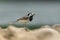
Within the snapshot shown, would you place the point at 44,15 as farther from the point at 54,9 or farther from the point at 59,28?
the point at 59,28

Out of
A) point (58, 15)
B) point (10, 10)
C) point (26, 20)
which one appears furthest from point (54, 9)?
point (26, 20)

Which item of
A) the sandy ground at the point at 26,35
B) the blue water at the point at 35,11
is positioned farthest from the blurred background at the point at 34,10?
the sandy ground at the point at 26,35

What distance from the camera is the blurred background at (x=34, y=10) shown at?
6.08 m

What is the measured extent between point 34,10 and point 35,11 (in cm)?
9

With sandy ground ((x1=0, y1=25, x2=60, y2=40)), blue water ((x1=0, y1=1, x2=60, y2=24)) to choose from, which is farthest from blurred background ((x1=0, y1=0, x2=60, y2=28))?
sandy ground ((x1=0, y1=25, x2=60, y2=40))

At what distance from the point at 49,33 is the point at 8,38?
1.69 feet

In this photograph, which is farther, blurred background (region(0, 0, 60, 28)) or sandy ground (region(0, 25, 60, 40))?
blurred background (region(0, 0, 60, 28))

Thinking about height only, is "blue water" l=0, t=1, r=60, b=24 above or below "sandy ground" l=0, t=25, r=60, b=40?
above

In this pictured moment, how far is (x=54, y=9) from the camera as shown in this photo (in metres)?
7.29

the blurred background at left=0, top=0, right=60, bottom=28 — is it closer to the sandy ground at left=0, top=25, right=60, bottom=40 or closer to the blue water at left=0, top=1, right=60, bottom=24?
the blue water at left=0, top=1, right=60, bottom=24

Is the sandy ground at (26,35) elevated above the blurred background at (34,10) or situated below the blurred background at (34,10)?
below

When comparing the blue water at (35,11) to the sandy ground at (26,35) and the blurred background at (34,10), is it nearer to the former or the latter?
the blurred background at (34,10)

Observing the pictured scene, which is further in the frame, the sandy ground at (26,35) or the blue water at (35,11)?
the blue water at (35,11)

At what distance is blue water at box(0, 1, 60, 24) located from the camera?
6084mm
